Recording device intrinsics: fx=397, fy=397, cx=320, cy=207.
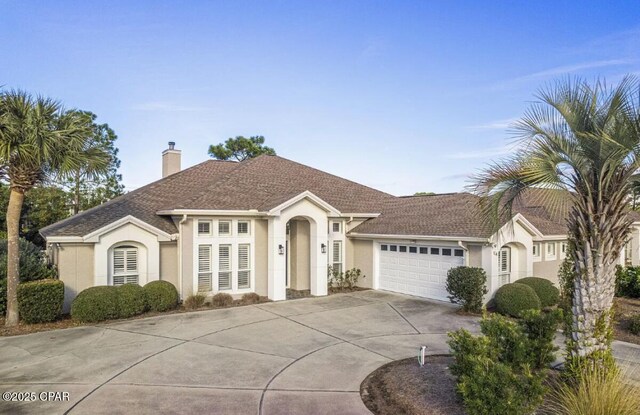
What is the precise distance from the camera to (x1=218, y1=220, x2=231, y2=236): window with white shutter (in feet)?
49.0

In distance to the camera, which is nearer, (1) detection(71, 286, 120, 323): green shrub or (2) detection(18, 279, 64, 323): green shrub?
(2) detection(18, 279, 64, 323): green shrub

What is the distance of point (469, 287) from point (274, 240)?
23.0 feet

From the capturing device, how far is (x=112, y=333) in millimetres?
10562

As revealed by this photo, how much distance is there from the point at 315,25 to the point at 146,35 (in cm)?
608

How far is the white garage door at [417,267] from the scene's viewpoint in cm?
1475

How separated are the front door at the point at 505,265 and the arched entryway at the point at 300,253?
7.49m

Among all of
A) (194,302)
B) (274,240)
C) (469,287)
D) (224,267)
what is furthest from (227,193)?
(469,287)

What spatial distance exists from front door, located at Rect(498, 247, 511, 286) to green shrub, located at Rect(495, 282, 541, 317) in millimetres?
1449

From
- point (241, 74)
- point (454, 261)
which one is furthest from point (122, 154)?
point (454, 261)

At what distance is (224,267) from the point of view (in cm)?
1506

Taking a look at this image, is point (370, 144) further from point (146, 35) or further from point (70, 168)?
point (70, 168)

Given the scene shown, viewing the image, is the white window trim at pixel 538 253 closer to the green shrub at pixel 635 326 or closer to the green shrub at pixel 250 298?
the green shrub at pixel 635 326

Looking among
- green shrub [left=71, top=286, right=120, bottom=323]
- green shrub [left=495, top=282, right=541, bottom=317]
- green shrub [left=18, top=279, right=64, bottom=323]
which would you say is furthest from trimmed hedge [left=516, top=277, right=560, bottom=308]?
green shrub [left=18, top=279, right=64, bottom=323]

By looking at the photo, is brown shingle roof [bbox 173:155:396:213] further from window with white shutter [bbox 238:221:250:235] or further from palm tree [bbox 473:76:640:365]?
palm tree [bbox 473:76:640:365]
